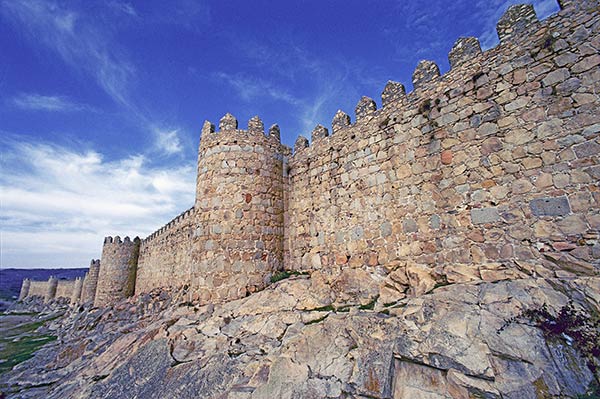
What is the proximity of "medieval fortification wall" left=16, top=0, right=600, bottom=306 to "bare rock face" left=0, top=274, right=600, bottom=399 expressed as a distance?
75 cm

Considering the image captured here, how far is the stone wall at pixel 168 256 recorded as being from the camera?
660 inches

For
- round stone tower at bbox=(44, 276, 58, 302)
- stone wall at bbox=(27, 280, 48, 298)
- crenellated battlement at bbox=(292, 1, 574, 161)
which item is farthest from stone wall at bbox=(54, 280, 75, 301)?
crenellated battlement at bbox=(292, 1, 574, 161)

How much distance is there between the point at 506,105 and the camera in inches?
224

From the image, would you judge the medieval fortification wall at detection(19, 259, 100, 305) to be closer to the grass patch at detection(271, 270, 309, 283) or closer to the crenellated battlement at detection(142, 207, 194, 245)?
the crenellated battlement at detection(142, 207, 194, 245)

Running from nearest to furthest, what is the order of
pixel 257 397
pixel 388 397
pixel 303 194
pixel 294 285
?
pixel 388 397
pixel 257 397
pixel 294 285
pixel 303 194

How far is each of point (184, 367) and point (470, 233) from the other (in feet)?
19.6

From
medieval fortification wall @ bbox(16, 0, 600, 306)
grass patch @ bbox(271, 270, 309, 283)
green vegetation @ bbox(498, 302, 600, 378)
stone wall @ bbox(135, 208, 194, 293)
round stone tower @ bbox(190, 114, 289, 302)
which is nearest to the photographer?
green vegetation @ bbox(498, 302, 600, 378)

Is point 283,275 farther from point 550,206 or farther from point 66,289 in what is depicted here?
point 66,289

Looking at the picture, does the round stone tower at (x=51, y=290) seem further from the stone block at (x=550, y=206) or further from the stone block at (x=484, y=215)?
the stone block at (x=550, y=206)

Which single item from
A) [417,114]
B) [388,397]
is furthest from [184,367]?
[417,114]

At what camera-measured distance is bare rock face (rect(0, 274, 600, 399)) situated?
3.43 m

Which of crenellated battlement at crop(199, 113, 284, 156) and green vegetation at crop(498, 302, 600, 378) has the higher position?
crenellated battlement at crop(199, 113, 284, 156)

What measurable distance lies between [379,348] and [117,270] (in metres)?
28.2

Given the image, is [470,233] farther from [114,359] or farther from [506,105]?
[114,359]
